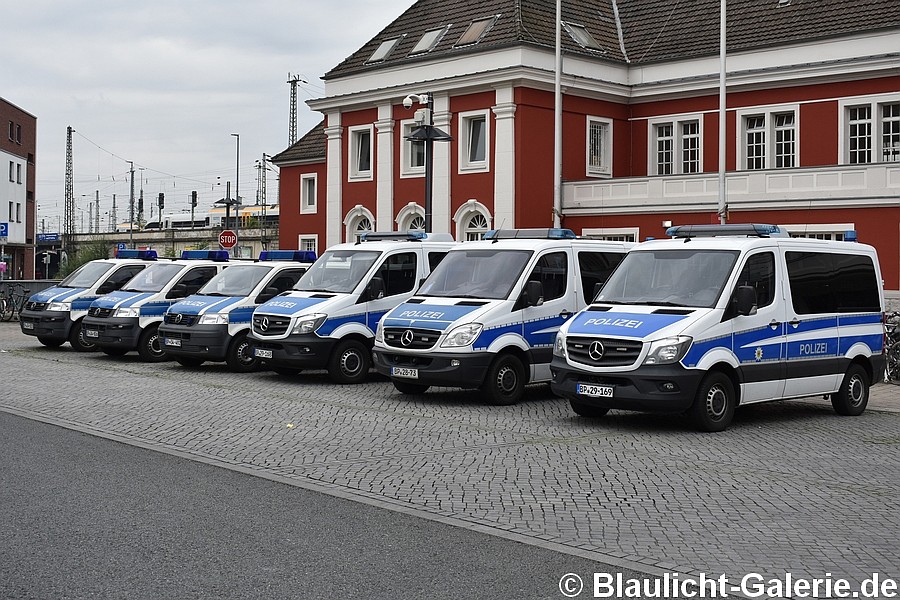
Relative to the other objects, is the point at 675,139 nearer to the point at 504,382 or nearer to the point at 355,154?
the point at 355,154

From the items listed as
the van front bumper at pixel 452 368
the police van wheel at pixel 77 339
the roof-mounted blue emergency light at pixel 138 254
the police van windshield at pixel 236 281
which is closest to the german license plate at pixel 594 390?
the van front bumper at pixel 452 368

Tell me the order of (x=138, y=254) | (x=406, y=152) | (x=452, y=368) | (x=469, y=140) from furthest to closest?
(x=406, y=152) < (x=469, y=140) < (x=138, y=254) < (x=452, y=368)

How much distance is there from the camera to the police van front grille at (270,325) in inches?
745

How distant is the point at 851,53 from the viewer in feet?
118

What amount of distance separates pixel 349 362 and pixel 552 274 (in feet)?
12.4

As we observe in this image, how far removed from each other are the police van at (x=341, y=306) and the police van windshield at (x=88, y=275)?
7.45 meters

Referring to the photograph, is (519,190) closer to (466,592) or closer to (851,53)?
(851,53)

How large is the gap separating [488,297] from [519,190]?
2253cm

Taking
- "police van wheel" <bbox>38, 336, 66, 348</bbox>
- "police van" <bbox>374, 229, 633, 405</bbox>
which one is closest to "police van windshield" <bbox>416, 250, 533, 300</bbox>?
"police van" <bbox>374, 229, 633, 405</bbox>

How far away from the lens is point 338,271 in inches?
778

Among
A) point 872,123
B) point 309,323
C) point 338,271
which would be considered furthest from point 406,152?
point 309,323

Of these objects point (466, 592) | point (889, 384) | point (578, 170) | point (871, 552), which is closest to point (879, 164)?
point (578, 170)

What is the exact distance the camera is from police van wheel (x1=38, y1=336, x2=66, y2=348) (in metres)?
25.5

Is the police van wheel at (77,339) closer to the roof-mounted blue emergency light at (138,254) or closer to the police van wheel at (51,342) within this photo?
the police van wheel at (51,342)
